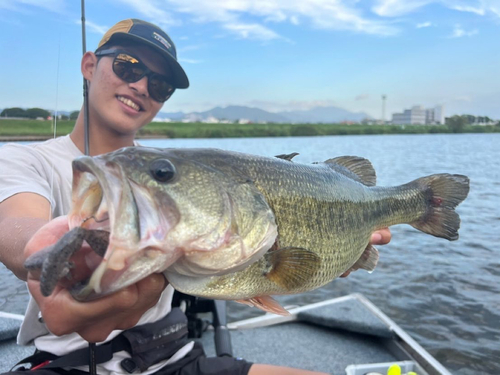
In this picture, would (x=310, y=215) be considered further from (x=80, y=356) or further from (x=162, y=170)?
(x=80, y=356)

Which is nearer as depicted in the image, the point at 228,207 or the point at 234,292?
the point at 228,207

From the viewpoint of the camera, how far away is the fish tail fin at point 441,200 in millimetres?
3104

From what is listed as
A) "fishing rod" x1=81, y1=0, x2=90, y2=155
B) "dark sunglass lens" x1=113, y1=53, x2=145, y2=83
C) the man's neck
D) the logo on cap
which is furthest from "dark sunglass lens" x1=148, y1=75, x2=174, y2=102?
"fishing rod" x1=81, y1=0, x2=90, y2=155

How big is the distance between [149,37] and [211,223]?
7.24 ft

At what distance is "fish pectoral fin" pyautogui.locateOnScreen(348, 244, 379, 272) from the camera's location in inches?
110

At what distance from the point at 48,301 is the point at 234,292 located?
736 mm

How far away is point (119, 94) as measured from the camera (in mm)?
3088

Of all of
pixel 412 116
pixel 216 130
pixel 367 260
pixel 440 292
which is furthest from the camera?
pixel 412 116

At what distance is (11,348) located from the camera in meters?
4.44

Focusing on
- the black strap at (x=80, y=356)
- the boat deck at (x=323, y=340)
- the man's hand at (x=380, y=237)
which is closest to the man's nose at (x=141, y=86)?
the black strap at (x=80, y=356)

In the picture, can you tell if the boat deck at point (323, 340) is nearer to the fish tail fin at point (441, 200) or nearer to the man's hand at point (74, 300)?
the fish tail fin at point (441, 200)

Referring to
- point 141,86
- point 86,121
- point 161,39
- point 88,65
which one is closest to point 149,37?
point 161,39

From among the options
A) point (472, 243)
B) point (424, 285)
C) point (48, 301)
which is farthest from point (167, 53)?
point (472, 243)

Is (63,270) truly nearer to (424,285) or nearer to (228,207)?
(228,207)
